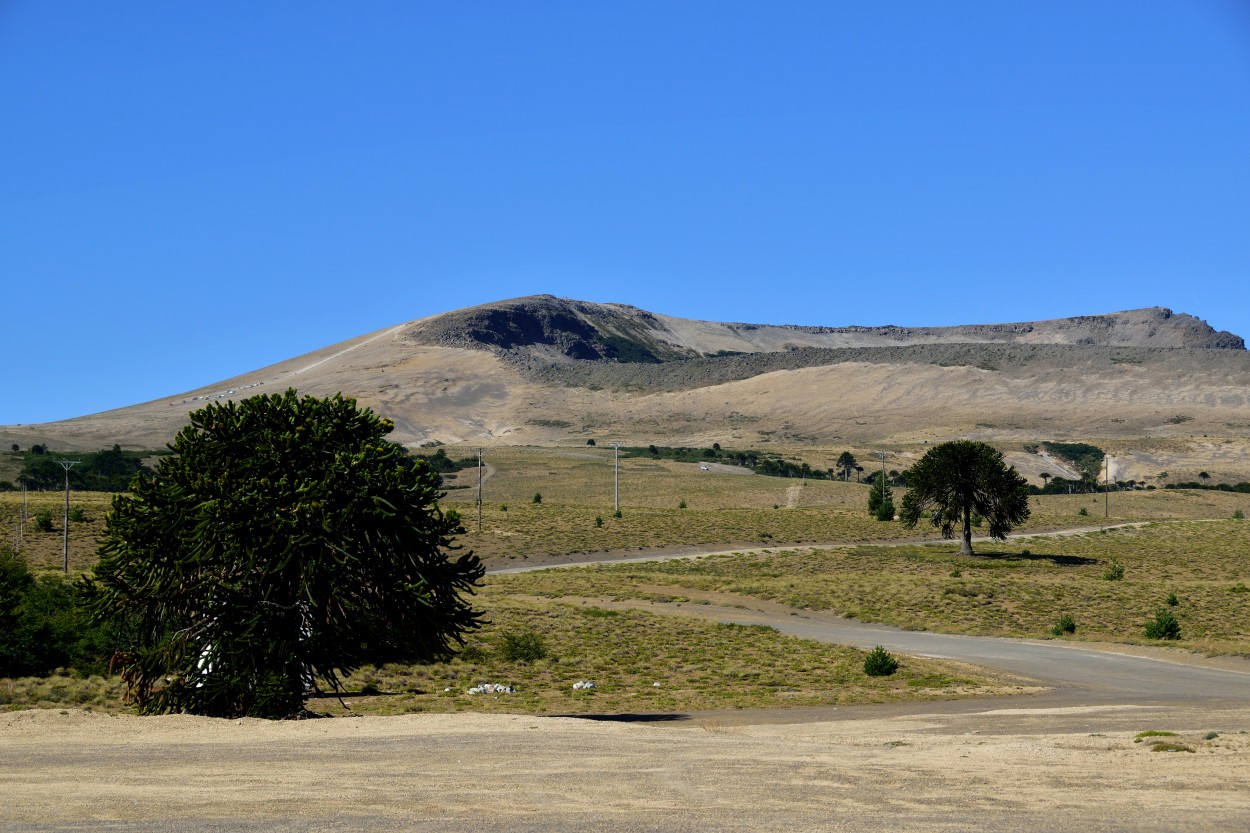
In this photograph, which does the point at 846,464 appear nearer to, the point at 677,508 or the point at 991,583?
the point at 677,508

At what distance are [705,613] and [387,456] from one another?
2930 centimetres

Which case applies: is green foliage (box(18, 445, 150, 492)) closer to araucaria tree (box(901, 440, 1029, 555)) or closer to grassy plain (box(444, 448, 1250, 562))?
grassy plain (box(444, 448, 1250, 562))

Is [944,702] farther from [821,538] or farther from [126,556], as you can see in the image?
[821,538]

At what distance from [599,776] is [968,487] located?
6075 cm

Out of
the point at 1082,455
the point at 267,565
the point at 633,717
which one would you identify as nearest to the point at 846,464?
the point at 1082,455

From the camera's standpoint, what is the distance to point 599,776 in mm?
18031

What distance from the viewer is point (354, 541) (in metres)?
24.7

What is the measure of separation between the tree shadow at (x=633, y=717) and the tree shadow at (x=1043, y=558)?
48.6 meters

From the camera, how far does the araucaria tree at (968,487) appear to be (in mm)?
74375

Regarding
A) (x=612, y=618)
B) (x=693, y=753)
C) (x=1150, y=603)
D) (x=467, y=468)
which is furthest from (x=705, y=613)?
(x=467, y=468)

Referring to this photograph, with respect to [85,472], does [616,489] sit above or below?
below

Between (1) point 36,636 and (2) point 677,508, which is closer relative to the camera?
(1) point 36,636

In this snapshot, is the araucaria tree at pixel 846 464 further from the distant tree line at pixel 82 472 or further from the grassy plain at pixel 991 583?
the distant tree line at pixel 82 472

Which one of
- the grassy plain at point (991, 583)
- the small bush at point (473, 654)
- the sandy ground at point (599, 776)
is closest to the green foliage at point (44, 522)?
the grassy plain at point (991, 583)
